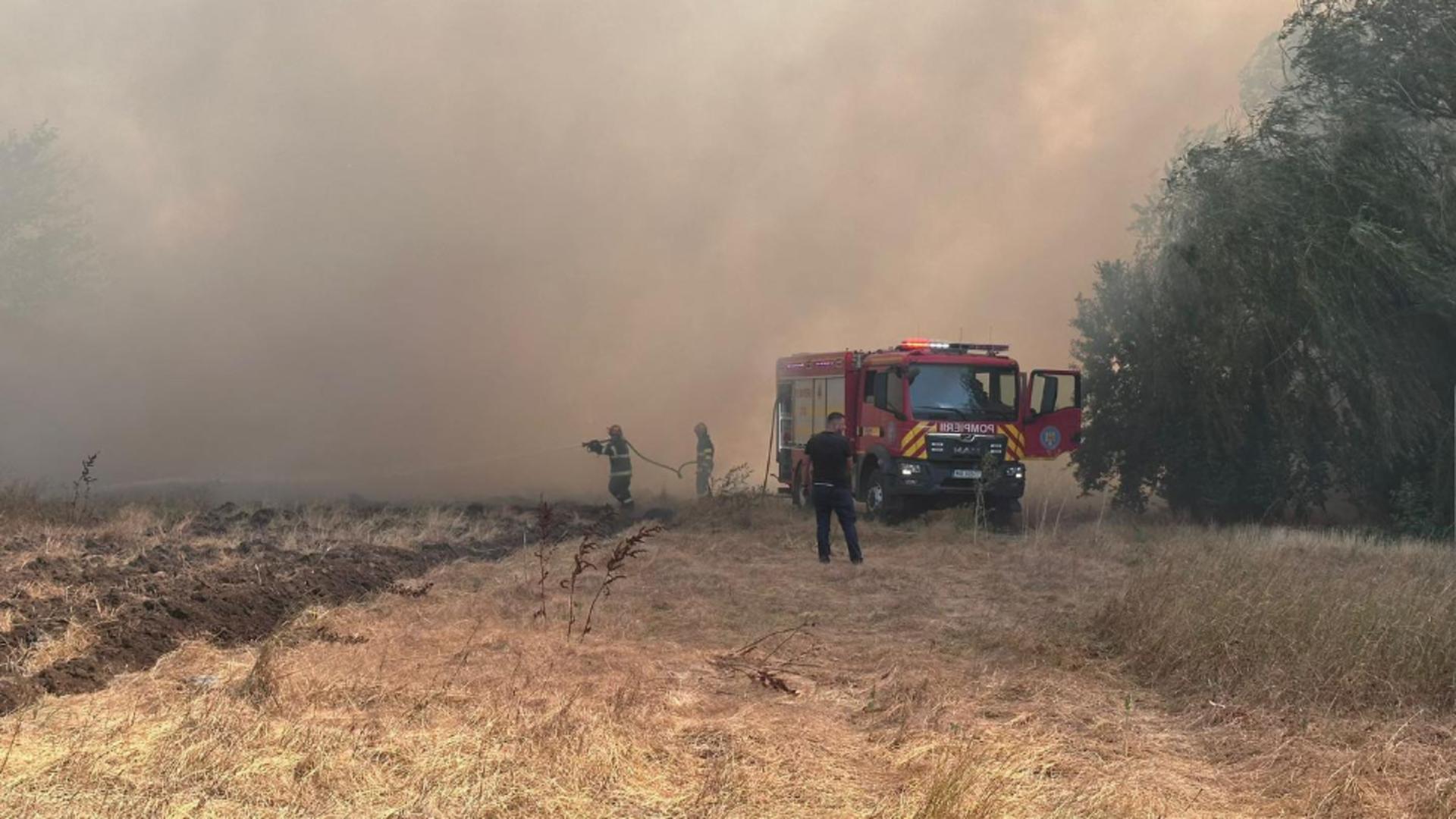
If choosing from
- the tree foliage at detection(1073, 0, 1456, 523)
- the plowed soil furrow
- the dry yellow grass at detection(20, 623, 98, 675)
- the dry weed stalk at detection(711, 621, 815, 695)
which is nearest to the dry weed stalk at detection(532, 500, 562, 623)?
the plowed soil furrow

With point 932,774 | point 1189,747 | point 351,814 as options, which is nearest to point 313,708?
point 351,814

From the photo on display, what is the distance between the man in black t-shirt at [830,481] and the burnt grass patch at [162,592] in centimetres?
373

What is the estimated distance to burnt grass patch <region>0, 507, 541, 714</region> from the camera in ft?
23.6

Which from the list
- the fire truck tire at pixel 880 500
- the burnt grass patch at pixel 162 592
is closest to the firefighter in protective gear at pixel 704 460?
the fire truck tire at pixel 880 500

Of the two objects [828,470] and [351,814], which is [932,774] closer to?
[351,814]

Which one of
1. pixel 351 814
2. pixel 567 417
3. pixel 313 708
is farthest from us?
pixel 567 417

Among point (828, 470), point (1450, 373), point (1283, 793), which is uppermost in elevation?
point (1450, 373)

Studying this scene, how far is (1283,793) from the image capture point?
5.53 metres

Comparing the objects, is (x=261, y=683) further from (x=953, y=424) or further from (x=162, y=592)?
(x=953, y=424)

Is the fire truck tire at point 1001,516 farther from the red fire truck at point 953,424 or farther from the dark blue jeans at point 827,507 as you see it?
the dark blue jeans at point 827,507

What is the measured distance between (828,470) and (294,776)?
8573 mm

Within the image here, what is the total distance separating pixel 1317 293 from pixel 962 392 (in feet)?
15.2

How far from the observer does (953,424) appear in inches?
651

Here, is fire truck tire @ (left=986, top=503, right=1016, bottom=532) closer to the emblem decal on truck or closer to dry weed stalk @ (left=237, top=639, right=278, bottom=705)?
the emblem decal on truck
